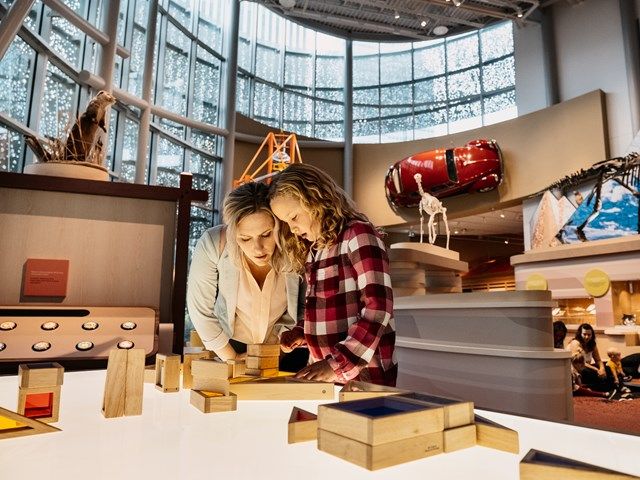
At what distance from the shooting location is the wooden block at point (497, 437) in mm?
586

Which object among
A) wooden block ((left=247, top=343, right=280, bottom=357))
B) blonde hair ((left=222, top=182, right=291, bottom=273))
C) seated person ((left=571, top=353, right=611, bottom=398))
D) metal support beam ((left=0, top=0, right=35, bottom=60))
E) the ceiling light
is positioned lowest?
seated person ((left=571, top=353, right=611, bottom=398))

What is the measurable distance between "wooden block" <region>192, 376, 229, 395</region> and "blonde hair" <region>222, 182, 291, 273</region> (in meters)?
0.81

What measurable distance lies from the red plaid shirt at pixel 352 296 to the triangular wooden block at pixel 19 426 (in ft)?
2.92

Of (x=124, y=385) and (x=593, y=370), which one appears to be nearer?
(x=124, y=385)

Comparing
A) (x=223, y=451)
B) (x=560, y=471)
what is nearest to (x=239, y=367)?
(x=223, y=451)

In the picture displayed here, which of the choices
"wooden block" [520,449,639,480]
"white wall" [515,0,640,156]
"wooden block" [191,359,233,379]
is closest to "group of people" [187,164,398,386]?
"wooden block" [191,359,233,379]

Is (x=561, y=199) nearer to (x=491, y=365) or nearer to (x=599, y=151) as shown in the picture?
(x=599, y=151)

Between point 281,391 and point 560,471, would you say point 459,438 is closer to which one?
point 560,471

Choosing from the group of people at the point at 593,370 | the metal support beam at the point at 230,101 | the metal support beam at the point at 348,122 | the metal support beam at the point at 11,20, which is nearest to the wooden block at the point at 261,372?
the metal support beam at the point at 11,20

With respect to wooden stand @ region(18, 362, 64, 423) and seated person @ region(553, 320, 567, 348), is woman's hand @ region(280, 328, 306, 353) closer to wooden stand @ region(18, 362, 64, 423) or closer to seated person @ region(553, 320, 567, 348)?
wooden stand @ region(18, 362, 64, 423)

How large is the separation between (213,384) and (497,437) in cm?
51

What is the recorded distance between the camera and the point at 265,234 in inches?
65.2

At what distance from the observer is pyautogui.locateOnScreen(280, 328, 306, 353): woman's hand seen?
63.9 inches

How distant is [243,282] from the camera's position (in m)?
1.79
